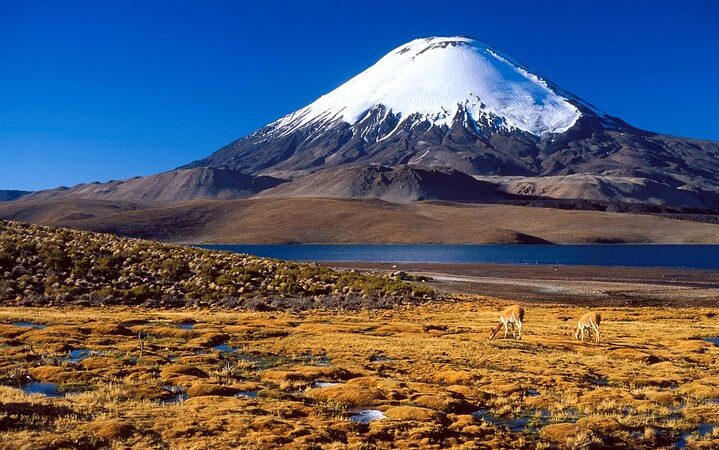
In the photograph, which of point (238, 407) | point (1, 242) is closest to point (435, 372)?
point (238, 407)

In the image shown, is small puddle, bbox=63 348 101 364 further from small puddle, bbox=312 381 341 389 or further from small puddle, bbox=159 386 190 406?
small puddle, bbox=312 381 341 389

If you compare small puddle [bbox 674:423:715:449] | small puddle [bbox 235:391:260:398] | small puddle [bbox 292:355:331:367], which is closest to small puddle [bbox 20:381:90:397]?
small puddle [bbox 235:391:260:398]

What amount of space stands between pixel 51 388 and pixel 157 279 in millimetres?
35967

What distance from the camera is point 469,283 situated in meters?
72.5

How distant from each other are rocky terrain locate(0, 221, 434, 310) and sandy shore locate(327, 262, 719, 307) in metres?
13.0

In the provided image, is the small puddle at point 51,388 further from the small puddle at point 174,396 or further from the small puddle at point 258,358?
the small puddle at point 258,358

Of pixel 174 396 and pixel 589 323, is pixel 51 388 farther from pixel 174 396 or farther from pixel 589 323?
pixel 589 323

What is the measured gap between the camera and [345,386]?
1956cm

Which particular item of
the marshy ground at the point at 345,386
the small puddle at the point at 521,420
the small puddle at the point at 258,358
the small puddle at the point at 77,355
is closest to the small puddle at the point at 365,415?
the marshy ground at the point at 345,386

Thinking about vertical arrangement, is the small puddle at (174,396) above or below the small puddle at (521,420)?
above

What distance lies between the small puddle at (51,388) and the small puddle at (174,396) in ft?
7.27

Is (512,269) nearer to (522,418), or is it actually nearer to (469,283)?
(469,283)

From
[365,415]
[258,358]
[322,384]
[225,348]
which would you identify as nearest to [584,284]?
[225,348]

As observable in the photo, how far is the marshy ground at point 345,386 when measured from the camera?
14.7 meters
